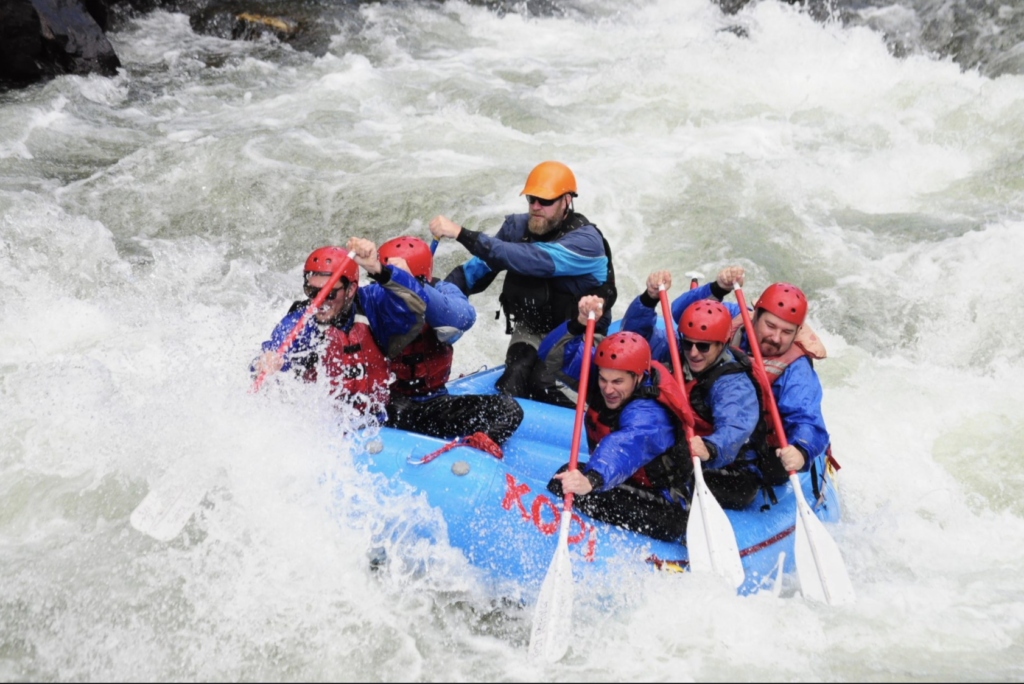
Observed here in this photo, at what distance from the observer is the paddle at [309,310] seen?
12.1 ft

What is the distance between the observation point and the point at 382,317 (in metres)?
3.92

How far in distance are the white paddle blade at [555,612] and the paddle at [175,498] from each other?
4.51 ft

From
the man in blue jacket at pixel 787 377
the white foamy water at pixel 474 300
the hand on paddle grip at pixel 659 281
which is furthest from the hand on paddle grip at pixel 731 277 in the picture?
the white foamy water at pixel 474 300

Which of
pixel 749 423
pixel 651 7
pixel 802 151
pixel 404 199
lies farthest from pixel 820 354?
pixel 651 7

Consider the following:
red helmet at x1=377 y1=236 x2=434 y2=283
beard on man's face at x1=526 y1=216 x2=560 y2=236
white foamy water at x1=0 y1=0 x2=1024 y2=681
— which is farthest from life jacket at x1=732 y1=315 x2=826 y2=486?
red helmet at x1=377 y1=236 x2=434 y2=283

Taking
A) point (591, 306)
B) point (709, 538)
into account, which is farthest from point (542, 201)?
point (709, 538)

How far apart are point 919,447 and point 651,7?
33.8ft

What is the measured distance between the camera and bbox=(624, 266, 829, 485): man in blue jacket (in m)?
3.77

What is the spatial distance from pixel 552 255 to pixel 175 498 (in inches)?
81.2

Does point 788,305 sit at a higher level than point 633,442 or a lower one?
higher

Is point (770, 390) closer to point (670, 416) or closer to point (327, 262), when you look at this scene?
point (670, 416)

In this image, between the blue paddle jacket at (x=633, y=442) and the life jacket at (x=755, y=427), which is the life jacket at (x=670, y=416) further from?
the life jacket at (x=755, y=427)

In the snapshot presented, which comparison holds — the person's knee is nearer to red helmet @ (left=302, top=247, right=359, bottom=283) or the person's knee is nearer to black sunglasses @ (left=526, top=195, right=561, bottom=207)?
black sunglasses @ (left=526, top=195, right=561, bottom=207)

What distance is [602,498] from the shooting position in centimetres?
374
